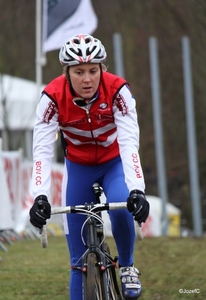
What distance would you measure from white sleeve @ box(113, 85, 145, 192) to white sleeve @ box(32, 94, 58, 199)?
456 millimetres

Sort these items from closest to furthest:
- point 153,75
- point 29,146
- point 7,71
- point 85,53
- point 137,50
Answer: point 85,53, point 153,75, point 29,146, point 7,71, point 137,50

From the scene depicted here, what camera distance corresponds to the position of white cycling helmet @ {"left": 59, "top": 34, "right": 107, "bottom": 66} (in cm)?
580

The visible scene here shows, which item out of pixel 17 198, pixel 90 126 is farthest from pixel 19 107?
pixel 90 126

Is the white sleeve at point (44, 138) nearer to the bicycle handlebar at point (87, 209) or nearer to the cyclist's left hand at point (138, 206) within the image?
the bicycle handlebar at point (87, 209)

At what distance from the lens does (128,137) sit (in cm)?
584

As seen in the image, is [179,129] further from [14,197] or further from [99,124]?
[99,124]

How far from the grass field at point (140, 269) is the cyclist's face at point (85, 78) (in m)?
2.48

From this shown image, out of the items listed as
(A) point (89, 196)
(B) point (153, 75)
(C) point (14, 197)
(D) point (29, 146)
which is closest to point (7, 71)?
(D) point (29, 146)

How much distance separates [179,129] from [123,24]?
5.29 metres

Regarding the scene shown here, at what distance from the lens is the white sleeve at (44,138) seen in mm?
5785

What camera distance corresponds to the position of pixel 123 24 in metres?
36.9

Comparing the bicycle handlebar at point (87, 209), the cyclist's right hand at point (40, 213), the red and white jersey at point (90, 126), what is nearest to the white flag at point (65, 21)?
the red and white jersey at point (90, 126)

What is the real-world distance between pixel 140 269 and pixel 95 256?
4.06 m

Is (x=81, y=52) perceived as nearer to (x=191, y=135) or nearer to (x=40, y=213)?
(x=40, y=213)
